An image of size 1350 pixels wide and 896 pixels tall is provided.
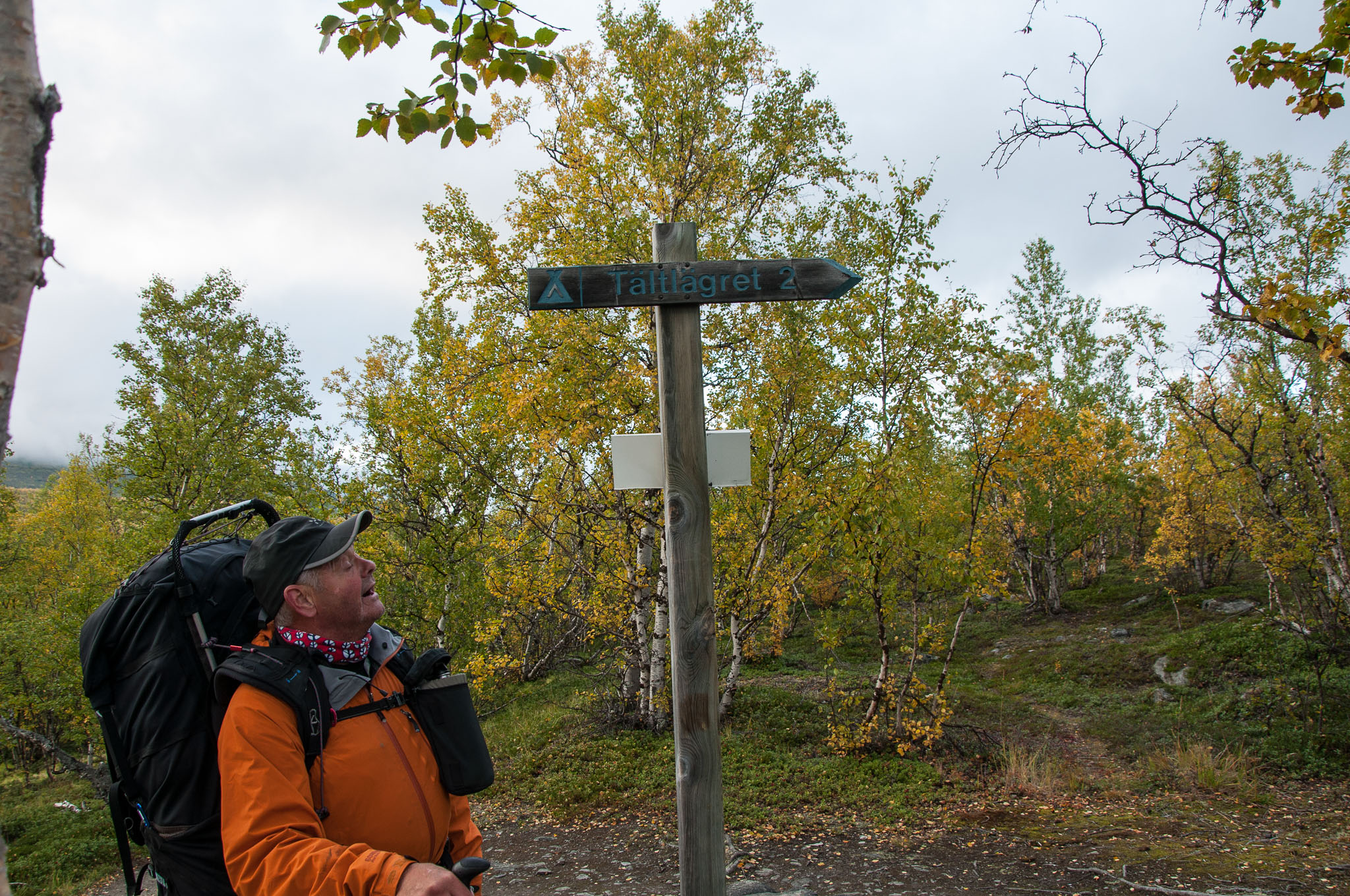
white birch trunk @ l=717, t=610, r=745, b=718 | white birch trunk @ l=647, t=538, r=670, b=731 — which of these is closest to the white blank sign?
white birch trunk @ l=647, t=538, r=670, b=731

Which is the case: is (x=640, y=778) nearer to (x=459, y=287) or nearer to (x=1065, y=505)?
(x=459, y=287)

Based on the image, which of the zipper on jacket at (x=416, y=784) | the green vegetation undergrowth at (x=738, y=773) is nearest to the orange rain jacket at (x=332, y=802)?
the zipper on jacket at (x=416, y=784)

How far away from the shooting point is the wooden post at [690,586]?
3.26 m

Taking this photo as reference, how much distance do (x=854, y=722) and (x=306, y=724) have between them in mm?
8363

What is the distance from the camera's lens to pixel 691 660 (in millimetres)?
3340

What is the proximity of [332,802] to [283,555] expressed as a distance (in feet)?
2.13

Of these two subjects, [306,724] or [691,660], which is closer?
[306,724]

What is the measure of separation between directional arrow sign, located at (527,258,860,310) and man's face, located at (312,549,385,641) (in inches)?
64.4

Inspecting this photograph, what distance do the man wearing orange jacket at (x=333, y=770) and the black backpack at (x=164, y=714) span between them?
134mm

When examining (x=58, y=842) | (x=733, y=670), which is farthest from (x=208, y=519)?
(x=58, y=842)

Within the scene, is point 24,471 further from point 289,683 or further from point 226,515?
point 289,683

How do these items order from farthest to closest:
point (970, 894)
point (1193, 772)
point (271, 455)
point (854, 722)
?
1. point (271, 455)
2. point (854, 722)
3. point (1193, 772)
4. point (970, 894)

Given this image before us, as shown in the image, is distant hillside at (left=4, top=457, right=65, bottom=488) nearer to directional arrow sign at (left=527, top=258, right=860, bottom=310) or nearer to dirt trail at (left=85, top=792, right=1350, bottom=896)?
dirt trail at (left=85, top=792, right=1350, bottom=896)

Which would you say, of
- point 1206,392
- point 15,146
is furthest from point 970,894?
point 1206,392
